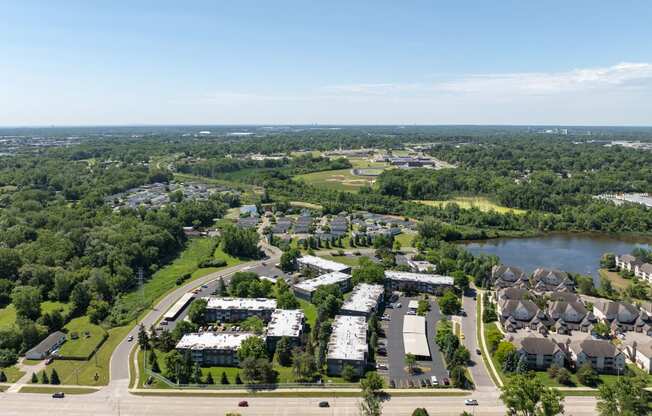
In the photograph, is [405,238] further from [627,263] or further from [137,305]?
[137,305]

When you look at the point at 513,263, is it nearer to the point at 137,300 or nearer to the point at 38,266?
the point at 137,300

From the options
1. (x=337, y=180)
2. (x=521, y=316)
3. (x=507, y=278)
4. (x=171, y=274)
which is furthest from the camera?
(x=337, y=180)

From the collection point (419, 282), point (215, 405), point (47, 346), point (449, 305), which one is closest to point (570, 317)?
point (449, 305)

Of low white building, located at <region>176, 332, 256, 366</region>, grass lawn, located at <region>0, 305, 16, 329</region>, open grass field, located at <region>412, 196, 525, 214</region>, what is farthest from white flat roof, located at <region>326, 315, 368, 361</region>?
open grass field, located at <region>412, 196, 525, 214</region>

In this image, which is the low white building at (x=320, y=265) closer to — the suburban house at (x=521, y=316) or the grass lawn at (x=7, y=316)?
the suburban house at (x=521, y=316)

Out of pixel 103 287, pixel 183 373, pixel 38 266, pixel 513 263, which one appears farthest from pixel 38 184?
pixel 513 263

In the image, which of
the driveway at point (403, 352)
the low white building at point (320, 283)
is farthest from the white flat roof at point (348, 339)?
the low white building at point (320, 283)

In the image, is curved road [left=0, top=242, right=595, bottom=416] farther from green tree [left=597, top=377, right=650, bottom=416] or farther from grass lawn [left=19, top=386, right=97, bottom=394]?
green tree [left=597, top=377, right=650, bottom=416]
